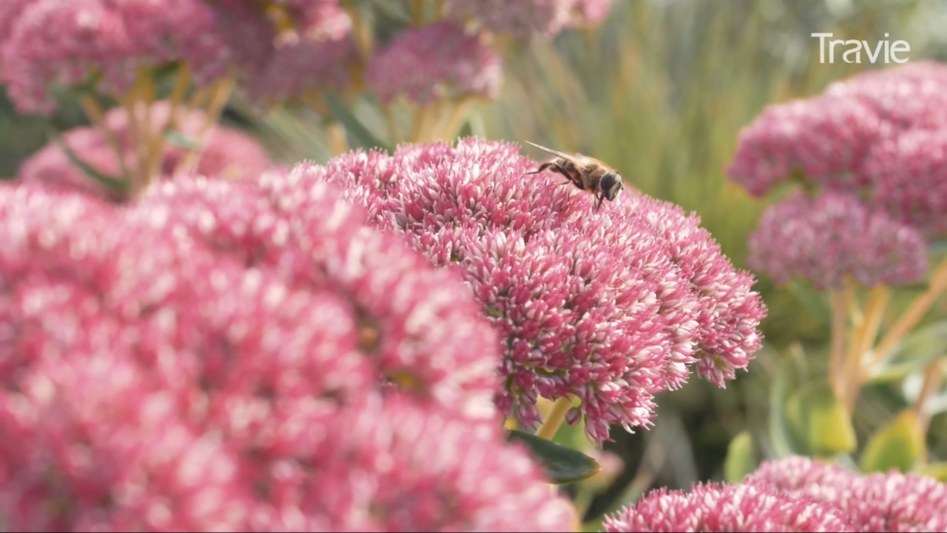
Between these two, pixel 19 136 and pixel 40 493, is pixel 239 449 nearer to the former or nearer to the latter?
pixel 40 493

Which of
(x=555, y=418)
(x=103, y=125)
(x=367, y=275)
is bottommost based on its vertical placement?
(x=103, y=125)

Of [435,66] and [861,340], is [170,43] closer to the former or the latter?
[435,66]

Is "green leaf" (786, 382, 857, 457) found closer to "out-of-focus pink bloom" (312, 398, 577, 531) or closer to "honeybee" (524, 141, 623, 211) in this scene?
"honeybee" (524, 141, 623, 211)

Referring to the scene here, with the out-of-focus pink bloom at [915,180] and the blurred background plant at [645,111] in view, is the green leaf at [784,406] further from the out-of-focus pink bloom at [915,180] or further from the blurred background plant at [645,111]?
the out-of-focus pink bloom at [915,180]

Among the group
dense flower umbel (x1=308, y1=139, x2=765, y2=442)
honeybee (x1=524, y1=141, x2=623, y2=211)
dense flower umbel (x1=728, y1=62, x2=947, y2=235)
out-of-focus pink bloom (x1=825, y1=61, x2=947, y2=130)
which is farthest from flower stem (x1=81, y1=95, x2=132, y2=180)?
out-of-focus pink bloom (x1=825, y1=61, x2=947, y2=130)

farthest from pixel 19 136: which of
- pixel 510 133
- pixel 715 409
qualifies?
pixel 715 409

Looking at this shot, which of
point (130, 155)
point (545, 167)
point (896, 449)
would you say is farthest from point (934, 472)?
point (130, 155)

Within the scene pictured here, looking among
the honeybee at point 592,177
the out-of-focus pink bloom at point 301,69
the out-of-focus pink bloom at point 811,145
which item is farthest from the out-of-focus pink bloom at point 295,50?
the honeybee at point 592,177
